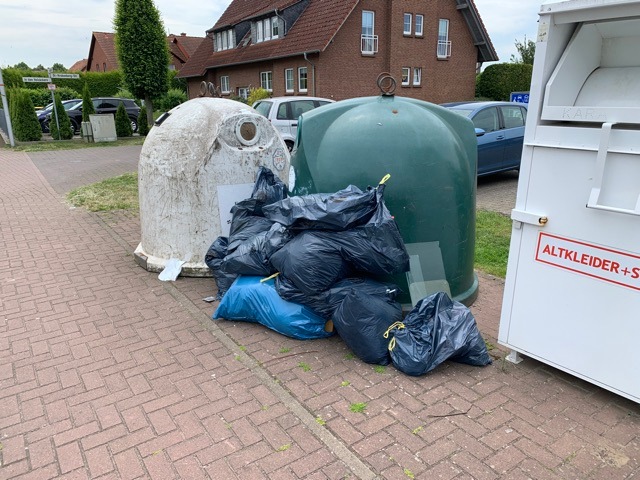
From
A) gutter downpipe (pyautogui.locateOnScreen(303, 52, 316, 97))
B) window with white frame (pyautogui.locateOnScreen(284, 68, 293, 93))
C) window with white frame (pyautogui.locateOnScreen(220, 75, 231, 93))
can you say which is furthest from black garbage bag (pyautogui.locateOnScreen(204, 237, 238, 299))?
window with white frame (pyautogui.locateOnScreen(220, 75, 231, 93))

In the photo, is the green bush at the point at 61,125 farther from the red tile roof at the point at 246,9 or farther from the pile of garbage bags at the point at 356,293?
the pile of garbage bags at the point at 356,293

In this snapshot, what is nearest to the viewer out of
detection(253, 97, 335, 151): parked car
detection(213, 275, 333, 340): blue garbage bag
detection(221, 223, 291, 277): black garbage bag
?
detection(213, 275, 333, 340): blue garbage bag

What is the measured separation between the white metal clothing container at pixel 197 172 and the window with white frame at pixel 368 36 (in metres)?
20.6

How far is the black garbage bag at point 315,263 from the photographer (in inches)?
133

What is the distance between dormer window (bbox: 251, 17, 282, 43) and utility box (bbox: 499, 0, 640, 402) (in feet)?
80.7

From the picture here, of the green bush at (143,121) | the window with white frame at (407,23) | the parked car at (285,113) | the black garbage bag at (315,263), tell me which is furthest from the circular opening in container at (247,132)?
the window with white frame at (407,23)

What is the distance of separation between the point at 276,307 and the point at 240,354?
441mm

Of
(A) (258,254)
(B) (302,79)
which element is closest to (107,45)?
(B) (302,79)

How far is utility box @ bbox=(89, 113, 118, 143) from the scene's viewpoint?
1917 centimetres

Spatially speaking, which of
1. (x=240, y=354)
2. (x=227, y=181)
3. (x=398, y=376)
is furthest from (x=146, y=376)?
(x=227, y=181)

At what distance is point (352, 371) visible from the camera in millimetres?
3289

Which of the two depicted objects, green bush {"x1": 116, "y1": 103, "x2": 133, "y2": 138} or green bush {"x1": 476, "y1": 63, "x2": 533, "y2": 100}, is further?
green bush {"x1": 476, "y1": 63, "x2": 533, "y2": 100}

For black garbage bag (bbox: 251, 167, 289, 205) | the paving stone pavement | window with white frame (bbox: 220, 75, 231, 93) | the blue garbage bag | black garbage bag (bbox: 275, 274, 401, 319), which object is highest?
window with white frame (bbox: 220, 75, 231, 93)

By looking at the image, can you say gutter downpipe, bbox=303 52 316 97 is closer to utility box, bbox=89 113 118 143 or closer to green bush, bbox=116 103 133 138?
green bush, bbox=116 103 133 138
